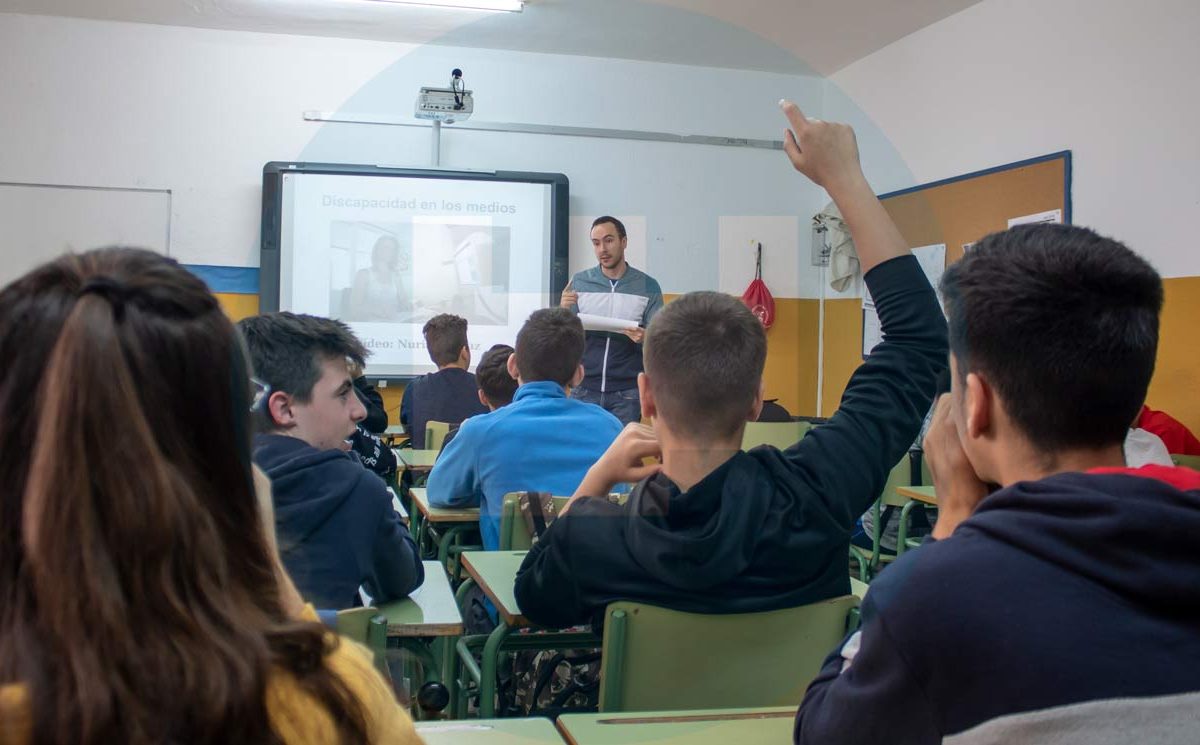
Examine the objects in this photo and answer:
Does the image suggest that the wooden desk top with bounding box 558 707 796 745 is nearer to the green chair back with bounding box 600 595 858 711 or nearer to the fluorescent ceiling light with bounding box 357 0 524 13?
the green chair back with bounding box 600 595 858 711

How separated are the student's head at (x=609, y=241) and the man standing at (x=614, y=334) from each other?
0.07 ft

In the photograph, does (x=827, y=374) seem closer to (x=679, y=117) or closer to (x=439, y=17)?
(x=679, y=117)

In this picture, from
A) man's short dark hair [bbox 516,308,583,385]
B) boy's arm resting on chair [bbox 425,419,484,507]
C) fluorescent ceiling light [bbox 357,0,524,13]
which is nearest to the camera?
boy's arm resting on chair [bbox 425,419,484,507]

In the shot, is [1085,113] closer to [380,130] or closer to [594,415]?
[594,415]

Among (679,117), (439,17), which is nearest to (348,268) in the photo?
(439,17)

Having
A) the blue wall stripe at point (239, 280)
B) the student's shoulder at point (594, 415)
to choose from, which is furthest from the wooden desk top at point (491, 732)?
the blue wall stripe at point (239, 280)

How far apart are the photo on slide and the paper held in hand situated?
2.20 metres

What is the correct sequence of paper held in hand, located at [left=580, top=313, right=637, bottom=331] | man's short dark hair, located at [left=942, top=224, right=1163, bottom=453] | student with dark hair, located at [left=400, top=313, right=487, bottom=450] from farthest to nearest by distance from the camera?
1. student with dark hair, located at [left=400, top=313, right=487, bottom=450]
2. paper held in hand, located at [left=580, top=313, right=637, bottom=331]
3. man's short dark hair, located at [left=942, top=224, right=1163, bottom=453]

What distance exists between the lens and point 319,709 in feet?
1.93

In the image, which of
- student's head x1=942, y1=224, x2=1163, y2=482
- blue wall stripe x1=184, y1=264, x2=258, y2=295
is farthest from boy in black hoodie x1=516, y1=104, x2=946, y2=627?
blue wall stripe x1=184, y1=264, x2=258, y2=295

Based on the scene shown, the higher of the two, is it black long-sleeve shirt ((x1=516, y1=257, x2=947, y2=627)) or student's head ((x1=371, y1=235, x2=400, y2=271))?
student's head ((x1=371, y1=235, x2=400, y2=271))

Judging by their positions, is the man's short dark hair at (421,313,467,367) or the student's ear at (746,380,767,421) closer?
the student's ear at (746,380,767,421)

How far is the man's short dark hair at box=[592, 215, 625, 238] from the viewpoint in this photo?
4824 millimetres

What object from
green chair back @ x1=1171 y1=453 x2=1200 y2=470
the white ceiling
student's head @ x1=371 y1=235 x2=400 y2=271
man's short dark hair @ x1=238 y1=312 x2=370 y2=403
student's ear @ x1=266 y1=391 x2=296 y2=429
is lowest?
green chair back @ x1=1171 y1=453 x2=1200 y2=470
